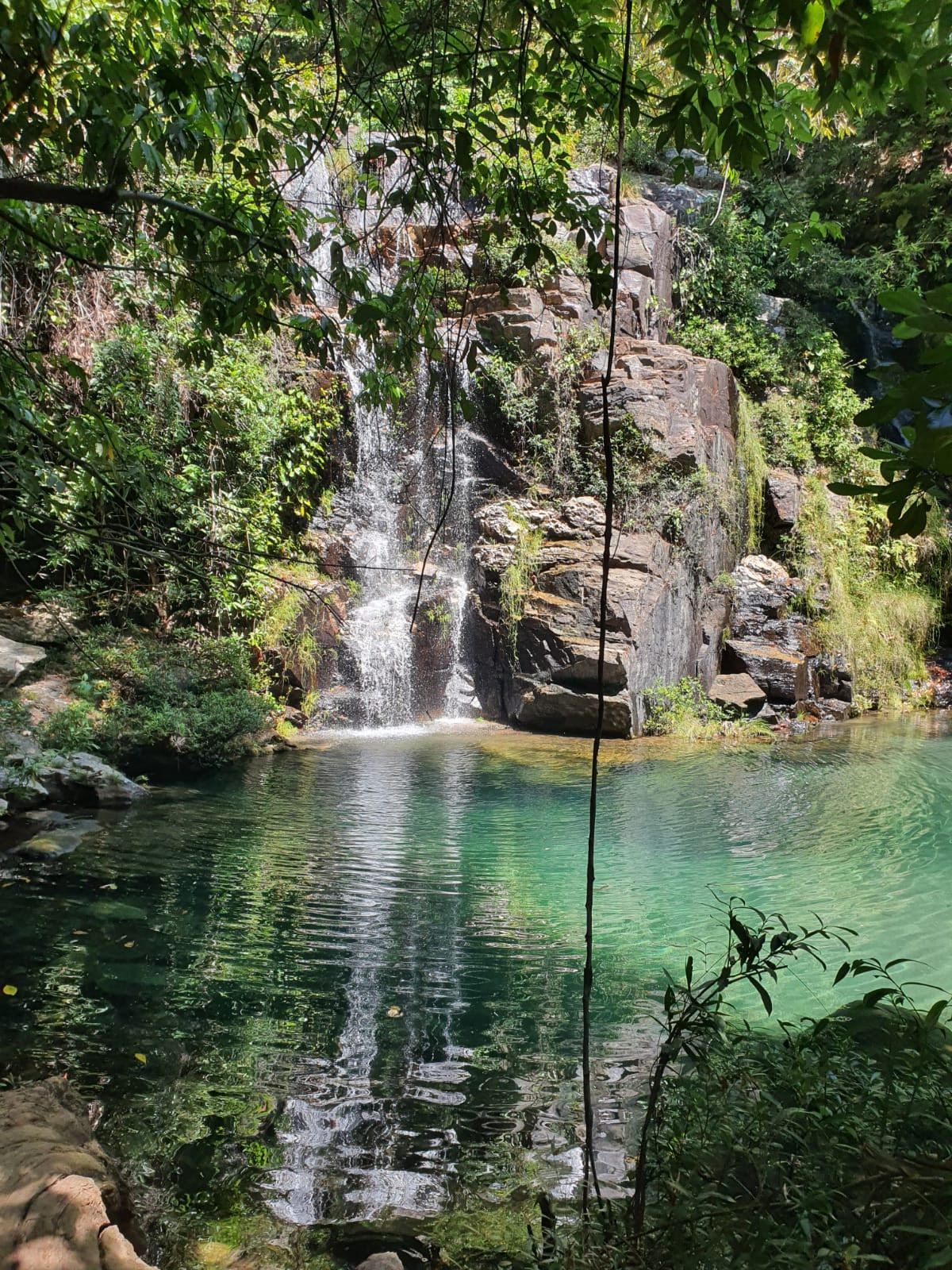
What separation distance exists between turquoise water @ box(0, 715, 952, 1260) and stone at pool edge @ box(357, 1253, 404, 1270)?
Answer: 0.62ft

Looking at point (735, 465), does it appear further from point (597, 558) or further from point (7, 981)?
point (7, 981)

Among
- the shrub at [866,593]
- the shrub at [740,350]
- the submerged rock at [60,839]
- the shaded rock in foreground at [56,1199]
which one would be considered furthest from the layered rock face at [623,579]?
the shaded rock in foreground at [56,1199]

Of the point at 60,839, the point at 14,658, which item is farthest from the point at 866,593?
the point at 60,839

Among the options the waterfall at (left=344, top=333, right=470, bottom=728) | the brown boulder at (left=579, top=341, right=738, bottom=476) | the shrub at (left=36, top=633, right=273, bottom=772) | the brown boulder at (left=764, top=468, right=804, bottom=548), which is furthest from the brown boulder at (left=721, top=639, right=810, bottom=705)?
the shrub at (left=36, top=633, right=273, bottom=772)

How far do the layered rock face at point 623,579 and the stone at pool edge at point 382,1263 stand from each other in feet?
29.9

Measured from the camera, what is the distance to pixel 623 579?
12305 millimetres

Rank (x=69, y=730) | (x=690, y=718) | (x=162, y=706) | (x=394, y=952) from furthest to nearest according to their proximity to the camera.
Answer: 1. (x=690, y=718)
2. (x=162, y=706)
3. (x=69, y=730)
4. (x=394, y=952)

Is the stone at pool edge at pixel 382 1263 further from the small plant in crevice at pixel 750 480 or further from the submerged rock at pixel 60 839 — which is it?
the small plant in crevice at pixel 750 480

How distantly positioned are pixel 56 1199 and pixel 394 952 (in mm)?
2751

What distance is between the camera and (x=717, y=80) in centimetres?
246

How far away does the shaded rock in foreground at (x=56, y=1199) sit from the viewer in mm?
1804

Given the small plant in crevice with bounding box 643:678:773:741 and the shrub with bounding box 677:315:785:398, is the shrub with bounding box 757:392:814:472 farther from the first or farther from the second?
the small plant in crevice with bounding box 643:678:773:741

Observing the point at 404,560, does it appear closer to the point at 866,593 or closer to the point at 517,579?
the point at 517,579

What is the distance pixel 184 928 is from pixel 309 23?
4.34 m
